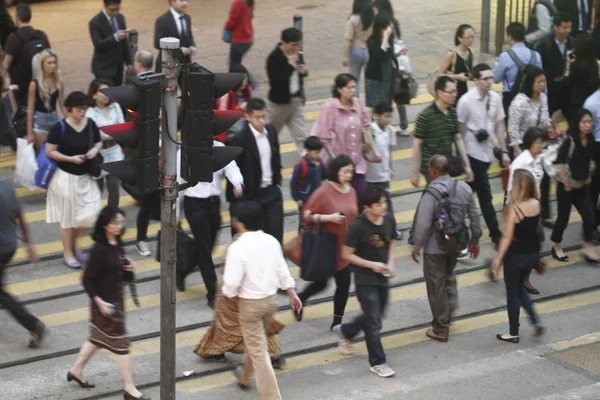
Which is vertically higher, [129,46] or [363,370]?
[129,46]

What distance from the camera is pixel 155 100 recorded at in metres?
7.77

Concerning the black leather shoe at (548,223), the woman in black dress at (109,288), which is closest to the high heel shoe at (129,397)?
the woman in black dress at (109,288)

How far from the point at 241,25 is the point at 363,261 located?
7478 millimetres

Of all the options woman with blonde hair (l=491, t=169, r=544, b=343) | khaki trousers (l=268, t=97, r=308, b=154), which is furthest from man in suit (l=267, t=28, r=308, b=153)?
woman with blonde hair (l=491, t=169, r=544, b=343)

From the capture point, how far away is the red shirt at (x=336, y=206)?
10305 mm

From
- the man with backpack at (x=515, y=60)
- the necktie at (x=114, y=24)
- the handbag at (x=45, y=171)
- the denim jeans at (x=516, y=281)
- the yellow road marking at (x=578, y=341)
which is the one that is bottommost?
the yellow road marking at (x=578, y=341)

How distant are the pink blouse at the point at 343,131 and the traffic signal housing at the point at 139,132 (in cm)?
408

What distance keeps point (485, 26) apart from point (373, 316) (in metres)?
10.3

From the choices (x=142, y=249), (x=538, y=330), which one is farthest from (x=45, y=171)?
(x=538, y=330)

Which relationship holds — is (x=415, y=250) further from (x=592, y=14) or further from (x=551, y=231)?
(x=592, y=14)

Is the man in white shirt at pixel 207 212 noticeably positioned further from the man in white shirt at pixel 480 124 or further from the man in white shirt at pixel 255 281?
the man in white shirt at pixel 480 124

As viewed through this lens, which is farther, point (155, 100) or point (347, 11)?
point (347, 11)

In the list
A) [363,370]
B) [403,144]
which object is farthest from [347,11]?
[363,370]

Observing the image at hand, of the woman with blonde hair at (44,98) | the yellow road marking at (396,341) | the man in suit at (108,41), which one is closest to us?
the yellow road marking at (396,341)
